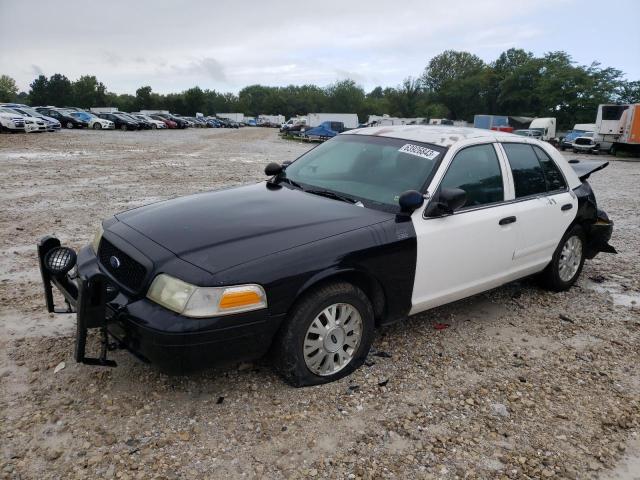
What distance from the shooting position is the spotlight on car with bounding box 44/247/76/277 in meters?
3.21

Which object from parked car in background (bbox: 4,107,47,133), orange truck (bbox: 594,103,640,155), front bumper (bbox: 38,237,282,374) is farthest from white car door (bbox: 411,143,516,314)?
parked car in background (bbox: 4,107,47,133)

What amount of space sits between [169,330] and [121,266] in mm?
729

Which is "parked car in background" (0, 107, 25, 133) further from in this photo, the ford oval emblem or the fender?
the fender

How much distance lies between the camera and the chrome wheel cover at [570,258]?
507 centimetres

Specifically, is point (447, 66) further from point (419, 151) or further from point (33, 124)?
point (419, 151)

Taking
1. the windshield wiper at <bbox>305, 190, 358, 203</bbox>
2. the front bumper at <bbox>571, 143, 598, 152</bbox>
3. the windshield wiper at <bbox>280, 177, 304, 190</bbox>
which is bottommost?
the front bumper at <bbox>571, 143, 598, 152</bbox>

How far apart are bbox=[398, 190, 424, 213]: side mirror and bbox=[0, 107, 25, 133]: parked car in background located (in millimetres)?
28830

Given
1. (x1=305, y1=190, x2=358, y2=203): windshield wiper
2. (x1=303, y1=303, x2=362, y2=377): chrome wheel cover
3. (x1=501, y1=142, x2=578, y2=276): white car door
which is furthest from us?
(x1=501, y1=142, x2=578, y2=276): white car door

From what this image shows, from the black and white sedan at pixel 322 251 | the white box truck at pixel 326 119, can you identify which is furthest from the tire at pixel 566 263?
the white box truck at pixel 326 119

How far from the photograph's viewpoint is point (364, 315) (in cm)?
335

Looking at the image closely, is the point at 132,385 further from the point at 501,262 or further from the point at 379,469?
the point at 501,262

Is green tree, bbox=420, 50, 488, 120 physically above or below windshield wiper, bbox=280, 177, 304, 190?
above

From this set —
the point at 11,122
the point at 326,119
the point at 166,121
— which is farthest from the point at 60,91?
the point at 11,122

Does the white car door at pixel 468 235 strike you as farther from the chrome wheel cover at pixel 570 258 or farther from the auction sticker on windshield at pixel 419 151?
the chrome wheel cover at pixel 570 258
